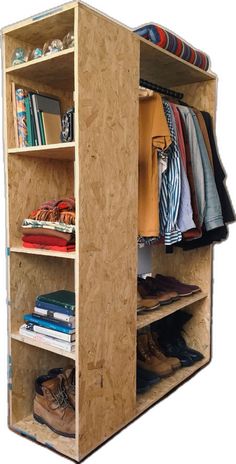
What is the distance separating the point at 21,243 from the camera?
2.28 m

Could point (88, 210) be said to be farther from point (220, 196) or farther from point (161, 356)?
point (161, 356)

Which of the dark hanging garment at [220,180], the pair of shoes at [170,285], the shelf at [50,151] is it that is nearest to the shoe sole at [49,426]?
the pair of shoes at [170,285]

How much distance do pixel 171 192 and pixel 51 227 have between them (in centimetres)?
73

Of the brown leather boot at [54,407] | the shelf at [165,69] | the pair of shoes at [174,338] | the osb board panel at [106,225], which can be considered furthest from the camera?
the pair of shoes at [174,338]

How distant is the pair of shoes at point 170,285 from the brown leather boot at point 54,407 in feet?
3.06

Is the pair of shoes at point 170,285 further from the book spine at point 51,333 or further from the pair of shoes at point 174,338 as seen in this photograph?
the book spine at point 51,333

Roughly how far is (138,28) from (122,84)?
1.32 ft

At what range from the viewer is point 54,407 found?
7.24 feet

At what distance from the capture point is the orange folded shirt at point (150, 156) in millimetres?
2266

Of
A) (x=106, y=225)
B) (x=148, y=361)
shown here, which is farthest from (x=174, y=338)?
(x=106, y=225)

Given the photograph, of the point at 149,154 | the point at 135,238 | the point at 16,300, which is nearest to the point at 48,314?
the point at 16,300

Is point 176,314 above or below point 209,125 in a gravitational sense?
below

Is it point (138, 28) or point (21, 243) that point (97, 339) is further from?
point (138, 28)

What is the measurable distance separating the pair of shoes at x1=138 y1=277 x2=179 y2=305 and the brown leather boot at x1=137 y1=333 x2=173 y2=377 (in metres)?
0.34
